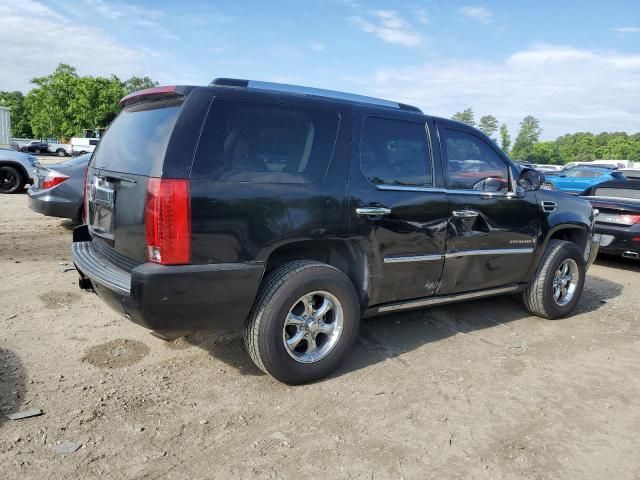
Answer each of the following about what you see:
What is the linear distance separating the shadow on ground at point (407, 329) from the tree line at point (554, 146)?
6890cm

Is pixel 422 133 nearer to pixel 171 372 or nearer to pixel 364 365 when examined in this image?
pixel 364 365

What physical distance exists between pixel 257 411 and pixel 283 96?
2.02m

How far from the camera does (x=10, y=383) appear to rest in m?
3.25

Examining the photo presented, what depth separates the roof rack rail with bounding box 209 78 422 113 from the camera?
10.9ft

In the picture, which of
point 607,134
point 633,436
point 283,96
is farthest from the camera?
point 607,134

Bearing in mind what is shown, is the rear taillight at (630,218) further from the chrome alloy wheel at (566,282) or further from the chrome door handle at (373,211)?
the chrome door handle at (373,211)

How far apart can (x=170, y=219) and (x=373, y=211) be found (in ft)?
4.65

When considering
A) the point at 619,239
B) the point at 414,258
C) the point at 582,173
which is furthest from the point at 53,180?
the point at 582,173

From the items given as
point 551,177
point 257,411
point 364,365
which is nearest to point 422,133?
point 364,365

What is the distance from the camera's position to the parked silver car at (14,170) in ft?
41.6

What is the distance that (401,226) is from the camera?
12.2ft

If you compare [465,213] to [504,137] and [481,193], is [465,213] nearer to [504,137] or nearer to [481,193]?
[481,193]

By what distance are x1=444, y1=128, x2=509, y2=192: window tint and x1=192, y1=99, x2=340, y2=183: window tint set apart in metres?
1.20

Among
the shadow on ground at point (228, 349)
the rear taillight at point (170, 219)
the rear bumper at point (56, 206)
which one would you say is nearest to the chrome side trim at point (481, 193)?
the shadow on ground at point (228, 349)
